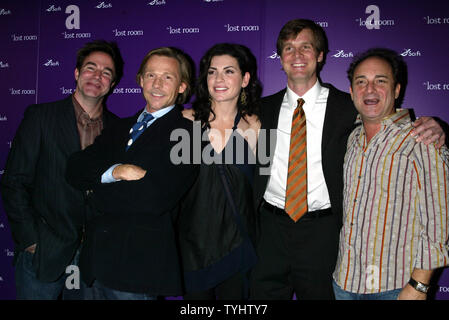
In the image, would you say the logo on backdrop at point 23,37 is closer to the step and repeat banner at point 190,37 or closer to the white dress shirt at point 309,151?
the step and repeat banner at point 190,37

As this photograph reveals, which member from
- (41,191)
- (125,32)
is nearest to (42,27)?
(125,32)

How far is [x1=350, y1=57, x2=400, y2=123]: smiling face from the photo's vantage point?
1.91m

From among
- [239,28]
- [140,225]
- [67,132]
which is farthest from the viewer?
[239,28]

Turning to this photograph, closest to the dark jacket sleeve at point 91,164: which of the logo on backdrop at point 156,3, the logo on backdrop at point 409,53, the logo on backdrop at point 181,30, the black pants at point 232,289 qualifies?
the black pants at point 232,289

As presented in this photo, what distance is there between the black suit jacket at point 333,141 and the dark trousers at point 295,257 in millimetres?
149

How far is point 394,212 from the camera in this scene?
1768 millimetres

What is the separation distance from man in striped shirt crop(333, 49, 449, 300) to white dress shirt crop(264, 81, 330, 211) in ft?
0.77

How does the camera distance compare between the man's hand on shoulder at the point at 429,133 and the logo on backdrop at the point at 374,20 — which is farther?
the logo on backdrop at the point at 374,20

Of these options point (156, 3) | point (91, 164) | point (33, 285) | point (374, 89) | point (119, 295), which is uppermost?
point (156, 3)

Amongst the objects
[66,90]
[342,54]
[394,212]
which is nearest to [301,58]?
[342,54]

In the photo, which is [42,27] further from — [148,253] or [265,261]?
[265,261]

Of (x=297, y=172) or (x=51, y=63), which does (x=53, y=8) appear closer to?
(x=51, y=63)

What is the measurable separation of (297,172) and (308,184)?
0.43ft

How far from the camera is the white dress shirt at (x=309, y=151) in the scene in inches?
86.0
